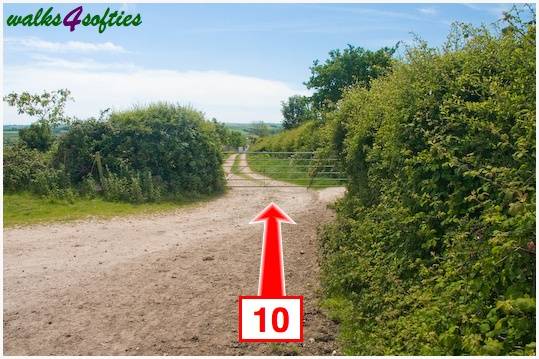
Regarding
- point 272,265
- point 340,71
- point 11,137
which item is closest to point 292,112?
point 340,71

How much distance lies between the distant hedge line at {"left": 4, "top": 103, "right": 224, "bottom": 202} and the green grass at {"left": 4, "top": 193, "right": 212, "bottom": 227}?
2.13 ft

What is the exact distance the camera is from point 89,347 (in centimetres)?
566

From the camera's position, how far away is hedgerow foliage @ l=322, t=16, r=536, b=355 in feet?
12.6

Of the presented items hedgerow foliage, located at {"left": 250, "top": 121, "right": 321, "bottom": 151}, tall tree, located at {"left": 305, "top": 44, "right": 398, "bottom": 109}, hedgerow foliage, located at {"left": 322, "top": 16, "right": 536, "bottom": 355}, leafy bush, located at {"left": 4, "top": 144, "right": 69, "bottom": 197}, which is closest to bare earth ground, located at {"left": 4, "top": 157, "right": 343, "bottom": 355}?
hedgerow foliage, located at {"left": 322, "top": 16, "right": 536, "bottom": 355}

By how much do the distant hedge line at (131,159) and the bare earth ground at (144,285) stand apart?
3830 mm

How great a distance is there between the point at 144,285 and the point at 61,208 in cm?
851

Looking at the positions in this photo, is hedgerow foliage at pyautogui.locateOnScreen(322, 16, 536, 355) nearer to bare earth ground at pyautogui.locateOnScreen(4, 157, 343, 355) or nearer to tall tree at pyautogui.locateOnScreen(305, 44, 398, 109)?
bare earth ground at pyautogui.locateOnScreen(4, 157, 343, 355)

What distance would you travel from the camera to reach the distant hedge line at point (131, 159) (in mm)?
16938

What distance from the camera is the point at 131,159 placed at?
60.0 feet

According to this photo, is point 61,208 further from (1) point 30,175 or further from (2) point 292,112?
(2) point 292,112

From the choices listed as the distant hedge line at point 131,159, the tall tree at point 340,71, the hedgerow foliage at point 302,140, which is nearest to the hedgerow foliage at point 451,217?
the distant hedge line at point 131,159

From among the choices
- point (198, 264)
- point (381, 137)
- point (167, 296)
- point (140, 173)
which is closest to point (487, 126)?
point (381, 137)

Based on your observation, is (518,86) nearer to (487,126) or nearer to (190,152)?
(487,126)

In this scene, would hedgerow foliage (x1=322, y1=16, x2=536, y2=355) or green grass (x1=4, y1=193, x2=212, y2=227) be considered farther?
green grass (x1=4, y1=193, x2=212, y2=227)
